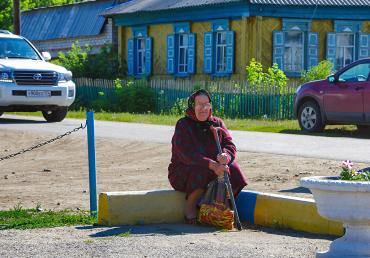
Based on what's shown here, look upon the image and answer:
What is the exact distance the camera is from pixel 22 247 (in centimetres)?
869

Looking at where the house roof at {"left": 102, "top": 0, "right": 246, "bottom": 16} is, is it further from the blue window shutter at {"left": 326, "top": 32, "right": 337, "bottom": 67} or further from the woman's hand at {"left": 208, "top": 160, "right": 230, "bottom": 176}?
the woman's hand at {"left": 208, "top": 160, "right": 230, "bottom": 176}

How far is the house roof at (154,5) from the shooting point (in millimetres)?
35069

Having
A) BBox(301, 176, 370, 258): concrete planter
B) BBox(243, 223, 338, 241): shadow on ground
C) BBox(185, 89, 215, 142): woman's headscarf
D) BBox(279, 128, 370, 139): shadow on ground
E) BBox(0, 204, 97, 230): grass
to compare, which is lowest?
BBox(243, 223, 338, 241): shadow on ground

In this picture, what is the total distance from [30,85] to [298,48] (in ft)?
46.6

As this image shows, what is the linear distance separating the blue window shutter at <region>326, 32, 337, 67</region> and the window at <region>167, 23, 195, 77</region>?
471 centimetres

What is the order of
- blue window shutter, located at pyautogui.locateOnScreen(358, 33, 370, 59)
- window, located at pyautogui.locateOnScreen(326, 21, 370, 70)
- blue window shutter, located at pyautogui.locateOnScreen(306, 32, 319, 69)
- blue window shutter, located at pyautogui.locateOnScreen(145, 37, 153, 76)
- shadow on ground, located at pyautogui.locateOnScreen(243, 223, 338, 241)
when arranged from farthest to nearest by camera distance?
blue window shutter, located at pyautogui.locateOnScreen(145, 37, 153, 76)
blue window shutter, located at pyautogui.locateOnScreen(358, 33, 370, 59)
window, located at pyautogui.locateOnScreen(326, 21, 370, 70)
blue window shutter, located at pyautogui.locateOnScreen(306, 32, 319, 69)
shadow on ground, located at pyautogui.locateOnScreen(243, 223, 338, 241)

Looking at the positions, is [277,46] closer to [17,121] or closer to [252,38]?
[252,38]

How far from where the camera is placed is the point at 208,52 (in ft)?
118

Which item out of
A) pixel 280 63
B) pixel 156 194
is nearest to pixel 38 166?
pixel 156 194

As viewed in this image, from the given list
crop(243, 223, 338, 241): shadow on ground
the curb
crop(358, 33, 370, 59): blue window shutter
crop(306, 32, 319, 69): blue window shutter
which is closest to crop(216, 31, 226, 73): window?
crop(306, 32, 319, 69): blue window shutter

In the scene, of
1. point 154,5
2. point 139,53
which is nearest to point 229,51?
point 154,5

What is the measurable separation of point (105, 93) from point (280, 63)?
6.27 m

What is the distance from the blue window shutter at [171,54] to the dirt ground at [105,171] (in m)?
18.8

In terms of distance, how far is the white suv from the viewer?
2281cm
